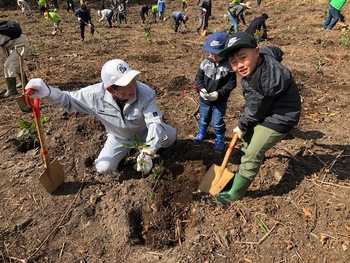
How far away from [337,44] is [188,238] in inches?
299

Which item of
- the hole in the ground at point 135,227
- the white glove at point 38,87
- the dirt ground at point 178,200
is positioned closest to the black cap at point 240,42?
the dirt ground at point 178,200

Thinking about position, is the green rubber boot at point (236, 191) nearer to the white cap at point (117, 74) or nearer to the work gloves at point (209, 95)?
the work gloves at point (209, 95)

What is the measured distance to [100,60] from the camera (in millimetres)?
6926

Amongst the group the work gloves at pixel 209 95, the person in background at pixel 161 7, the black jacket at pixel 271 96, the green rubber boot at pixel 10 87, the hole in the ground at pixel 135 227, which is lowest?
the person in background at pixel 161 7

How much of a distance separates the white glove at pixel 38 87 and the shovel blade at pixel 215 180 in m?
1.71

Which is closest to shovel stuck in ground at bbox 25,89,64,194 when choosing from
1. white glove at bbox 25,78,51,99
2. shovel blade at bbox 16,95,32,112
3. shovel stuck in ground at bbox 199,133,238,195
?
white glove at bbox 25,78,51,99

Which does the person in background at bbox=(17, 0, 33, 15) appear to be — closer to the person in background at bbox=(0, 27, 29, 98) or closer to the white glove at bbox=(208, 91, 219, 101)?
the person in background at bbox=(0, 27, 29, 98)

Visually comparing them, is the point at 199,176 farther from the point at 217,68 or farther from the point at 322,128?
the point at 322,128

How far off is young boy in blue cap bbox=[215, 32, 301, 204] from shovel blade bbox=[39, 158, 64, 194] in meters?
1.75

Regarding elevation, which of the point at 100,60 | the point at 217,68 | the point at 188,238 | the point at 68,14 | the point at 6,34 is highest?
the point at 217,68

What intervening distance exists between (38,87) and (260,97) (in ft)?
6.17

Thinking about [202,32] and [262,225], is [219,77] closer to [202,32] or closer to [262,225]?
[262,225]

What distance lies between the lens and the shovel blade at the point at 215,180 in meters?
2.87

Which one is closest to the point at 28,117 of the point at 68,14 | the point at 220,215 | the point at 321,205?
the point at 220,215
